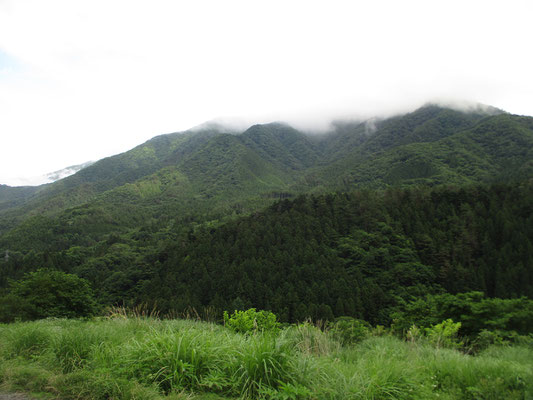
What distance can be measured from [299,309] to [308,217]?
30.9 m

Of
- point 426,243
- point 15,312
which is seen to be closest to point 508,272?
point 426,243

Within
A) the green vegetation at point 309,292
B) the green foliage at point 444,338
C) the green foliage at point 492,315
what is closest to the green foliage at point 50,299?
the green vegetation at point 309,292

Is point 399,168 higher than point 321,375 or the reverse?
the reverse

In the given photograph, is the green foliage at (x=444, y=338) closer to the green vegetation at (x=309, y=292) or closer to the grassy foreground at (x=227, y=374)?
the green vegetation at (x=309, y=292)

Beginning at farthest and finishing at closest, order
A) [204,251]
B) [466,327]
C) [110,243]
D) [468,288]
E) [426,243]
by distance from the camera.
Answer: [110,243], [204,251], [426,243], [468,288], [466,327]

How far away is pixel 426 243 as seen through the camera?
177 feet

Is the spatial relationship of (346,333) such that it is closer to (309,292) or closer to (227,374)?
(227,374)

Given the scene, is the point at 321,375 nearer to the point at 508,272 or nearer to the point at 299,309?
the point at 299,309

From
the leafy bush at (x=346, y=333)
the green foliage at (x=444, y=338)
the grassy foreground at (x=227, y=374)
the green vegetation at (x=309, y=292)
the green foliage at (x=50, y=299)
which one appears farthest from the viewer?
the green foliage at (x=50, y=299)

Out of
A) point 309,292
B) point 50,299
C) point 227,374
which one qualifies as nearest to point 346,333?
point 227,374

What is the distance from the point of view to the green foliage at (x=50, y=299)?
15.9m

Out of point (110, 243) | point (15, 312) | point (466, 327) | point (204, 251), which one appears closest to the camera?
point (466, 327)

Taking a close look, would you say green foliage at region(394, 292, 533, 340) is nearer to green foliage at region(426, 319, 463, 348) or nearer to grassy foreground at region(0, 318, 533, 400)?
green foliage at region(426, 319, 463, 348)

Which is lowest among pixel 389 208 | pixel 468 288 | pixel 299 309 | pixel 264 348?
pixel 468 288
